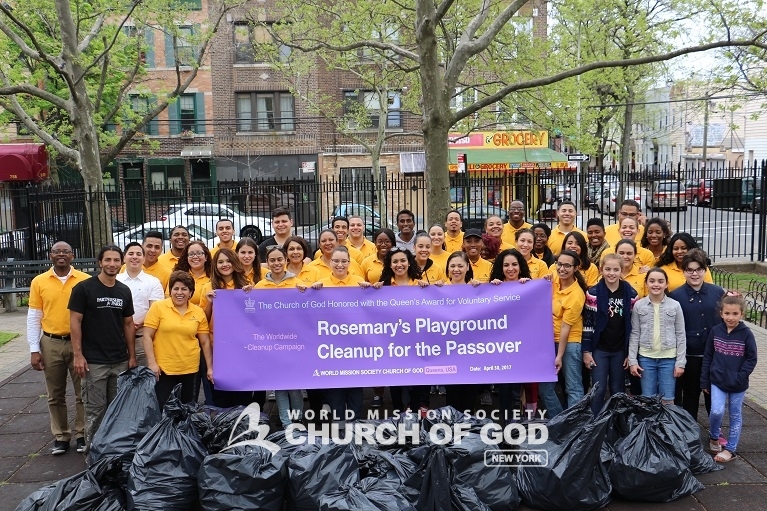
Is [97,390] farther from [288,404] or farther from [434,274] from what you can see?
[434,274]

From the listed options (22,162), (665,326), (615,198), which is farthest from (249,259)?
(22,162)

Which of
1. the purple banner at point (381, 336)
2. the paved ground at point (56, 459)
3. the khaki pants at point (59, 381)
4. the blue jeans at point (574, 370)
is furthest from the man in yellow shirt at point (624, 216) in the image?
the khaki pants at point (59, 381)

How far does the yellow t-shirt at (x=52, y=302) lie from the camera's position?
634 cm

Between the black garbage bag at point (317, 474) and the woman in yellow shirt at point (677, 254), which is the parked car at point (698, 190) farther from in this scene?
the black garbage bag at point (317, 474)

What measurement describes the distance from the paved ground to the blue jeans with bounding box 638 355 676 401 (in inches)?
29.1

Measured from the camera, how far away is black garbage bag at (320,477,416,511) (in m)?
4.54

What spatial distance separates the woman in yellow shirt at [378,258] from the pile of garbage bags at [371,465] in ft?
6.72

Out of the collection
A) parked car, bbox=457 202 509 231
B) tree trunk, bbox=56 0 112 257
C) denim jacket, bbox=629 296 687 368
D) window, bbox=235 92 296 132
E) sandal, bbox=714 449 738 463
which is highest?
window, bbox=235 92 296 132

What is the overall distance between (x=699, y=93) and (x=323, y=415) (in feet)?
96.6

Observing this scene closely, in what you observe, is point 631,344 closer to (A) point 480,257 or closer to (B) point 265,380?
(A) point 480,257

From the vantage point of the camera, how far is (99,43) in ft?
69.4

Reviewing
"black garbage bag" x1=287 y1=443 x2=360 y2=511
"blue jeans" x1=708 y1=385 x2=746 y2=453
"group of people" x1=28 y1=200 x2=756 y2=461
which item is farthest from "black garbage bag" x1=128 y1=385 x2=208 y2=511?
"blue jeans" x1=708 y1=385 x2=746 y2=453

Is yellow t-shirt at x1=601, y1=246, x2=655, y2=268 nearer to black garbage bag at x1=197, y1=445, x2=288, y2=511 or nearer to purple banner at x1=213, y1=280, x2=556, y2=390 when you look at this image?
purple banner at x1=213, y1=280, x2=556, y2=390

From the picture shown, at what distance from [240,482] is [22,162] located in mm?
22903
